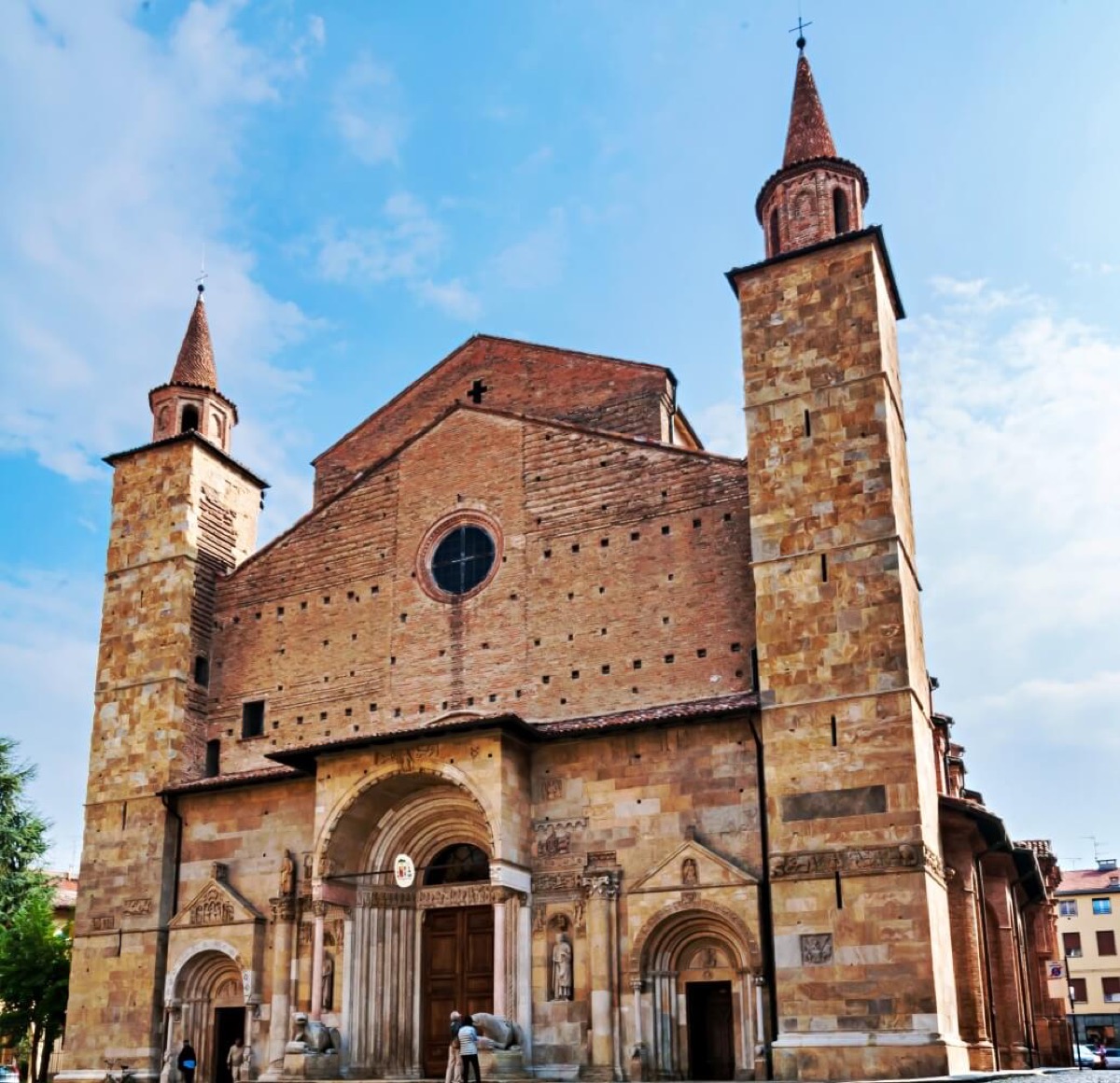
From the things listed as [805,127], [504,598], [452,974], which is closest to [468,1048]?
[452,974]

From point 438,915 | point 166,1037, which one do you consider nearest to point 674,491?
point 438,915

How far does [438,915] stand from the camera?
827 inches

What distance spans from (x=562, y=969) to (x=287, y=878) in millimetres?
5070

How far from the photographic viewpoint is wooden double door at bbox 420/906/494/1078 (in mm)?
20266

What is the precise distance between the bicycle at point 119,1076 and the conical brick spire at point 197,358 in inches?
501

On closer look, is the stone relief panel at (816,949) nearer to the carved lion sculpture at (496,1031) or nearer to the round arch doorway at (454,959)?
the carved lion sculpture at (496,1031)

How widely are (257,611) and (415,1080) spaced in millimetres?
9313

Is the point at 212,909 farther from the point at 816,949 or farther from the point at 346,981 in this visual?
the point at 816,949

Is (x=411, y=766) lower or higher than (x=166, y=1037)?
higher

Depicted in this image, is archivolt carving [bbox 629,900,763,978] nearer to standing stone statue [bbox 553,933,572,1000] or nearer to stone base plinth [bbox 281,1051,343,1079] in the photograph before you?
standing stone statue [bbox 553,933,572,1000]

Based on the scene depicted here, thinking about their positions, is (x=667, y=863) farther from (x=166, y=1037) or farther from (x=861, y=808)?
(x=166, y=1037)

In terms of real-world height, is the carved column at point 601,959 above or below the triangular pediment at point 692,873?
below

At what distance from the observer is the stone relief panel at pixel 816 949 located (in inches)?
672

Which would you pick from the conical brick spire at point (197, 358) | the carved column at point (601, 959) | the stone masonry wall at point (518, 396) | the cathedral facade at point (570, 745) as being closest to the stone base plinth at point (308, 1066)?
the cathedral facade at point (570, 745)
